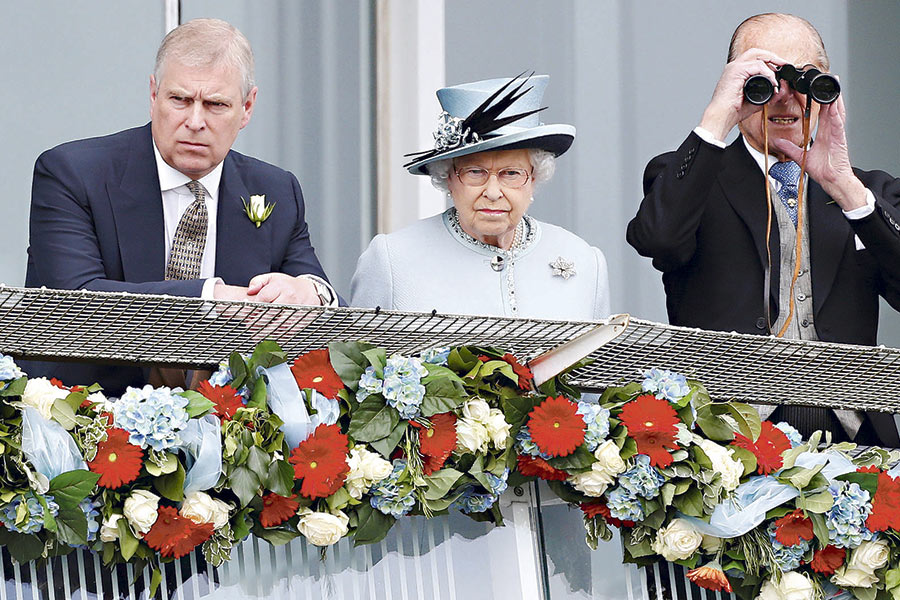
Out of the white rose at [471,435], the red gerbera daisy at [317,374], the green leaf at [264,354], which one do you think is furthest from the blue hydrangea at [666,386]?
the green leaf at [264,354]

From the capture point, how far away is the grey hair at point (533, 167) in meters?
3.84

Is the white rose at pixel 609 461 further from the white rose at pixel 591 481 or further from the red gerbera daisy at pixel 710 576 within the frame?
the red gerbera daisy at pixel 710 576

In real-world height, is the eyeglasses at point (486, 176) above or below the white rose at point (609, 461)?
above

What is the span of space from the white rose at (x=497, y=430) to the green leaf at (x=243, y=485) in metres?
0.42

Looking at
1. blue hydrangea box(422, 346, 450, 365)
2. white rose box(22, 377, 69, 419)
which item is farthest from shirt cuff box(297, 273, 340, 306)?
white rose box(22, 377, 69, 419)

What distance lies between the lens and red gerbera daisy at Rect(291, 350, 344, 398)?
2785mm

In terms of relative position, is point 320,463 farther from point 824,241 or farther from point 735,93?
point 824,241

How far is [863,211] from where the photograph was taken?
12.0 ft

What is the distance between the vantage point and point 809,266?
3.81 meters

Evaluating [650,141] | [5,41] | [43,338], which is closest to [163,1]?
[5,41]

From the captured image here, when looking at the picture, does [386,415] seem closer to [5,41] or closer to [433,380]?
[433,380]

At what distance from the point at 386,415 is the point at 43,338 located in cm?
57

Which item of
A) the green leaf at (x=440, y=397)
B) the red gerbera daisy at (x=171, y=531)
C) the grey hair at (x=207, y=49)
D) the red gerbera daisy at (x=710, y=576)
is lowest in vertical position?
the red gerbera daisy at (x=710, y=576)

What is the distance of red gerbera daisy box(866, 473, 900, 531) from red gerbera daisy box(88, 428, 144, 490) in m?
1.34
